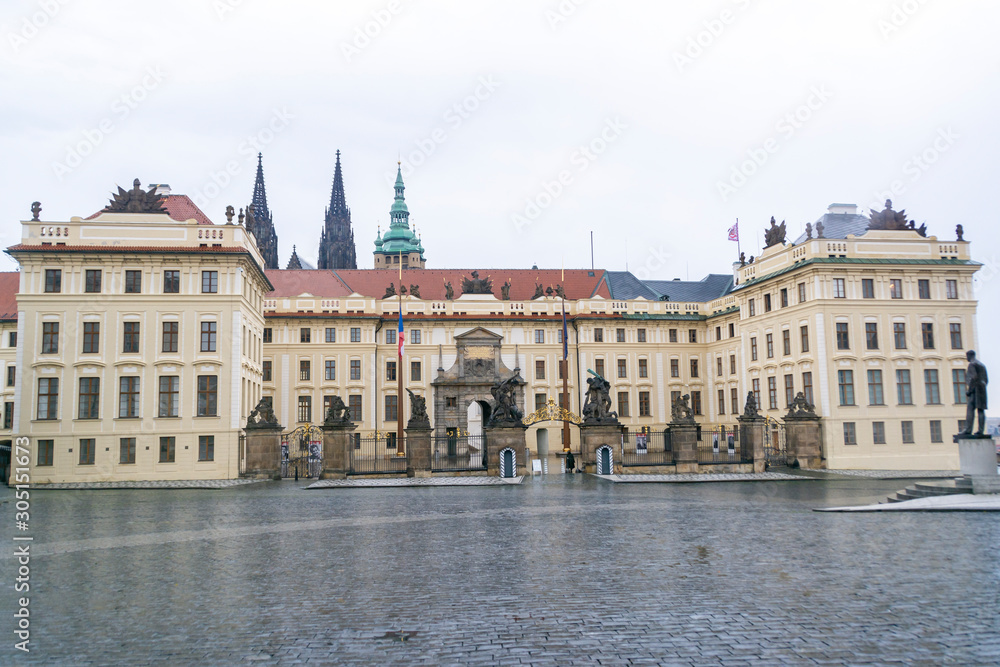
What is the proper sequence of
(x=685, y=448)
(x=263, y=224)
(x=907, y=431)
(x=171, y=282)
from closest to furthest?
(x=685, y=448) < (x=171, y=282) < (x=907, y=431) < (x=263, y=224)

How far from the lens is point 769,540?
580 inches

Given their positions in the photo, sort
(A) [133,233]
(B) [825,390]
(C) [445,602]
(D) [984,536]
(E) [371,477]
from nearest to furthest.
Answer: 1. (C) [445,602]
2. (D) [984,536]
3. (E) [371,477]
4. (A) [133,233]
5. (B) [825,390]

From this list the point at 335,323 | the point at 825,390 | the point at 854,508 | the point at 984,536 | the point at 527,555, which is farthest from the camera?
the point at 335,323

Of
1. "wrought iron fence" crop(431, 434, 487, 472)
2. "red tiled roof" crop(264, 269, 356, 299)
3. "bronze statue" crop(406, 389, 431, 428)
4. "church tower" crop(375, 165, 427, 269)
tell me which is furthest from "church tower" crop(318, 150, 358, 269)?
"bronze statue" crop(406, 389, 431, 428)

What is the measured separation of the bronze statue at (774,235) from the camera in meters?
45.7

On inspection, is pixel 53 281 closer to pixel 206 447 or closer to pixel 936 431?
pixel 206 447

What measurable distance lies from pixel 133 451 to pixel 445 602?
30.8 m

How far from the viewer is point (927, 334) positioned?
136 ft

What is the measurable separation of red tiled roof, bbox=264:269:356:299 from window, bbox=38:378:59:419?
23772mm

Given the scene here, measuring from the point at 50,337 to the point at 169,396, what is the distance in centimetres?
595

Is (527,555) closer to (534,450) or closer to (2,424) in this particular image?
(534,450)

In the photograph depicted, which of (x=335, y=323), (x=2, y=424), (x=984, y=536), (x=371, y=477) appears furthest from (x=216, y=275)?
(x=984, y=536)

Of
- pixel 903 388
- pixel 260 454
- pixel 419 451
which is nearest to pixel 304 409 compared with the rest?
pixel 260 454

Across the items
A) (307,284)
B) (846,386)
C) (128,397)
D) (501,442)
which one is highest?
(307,284)
